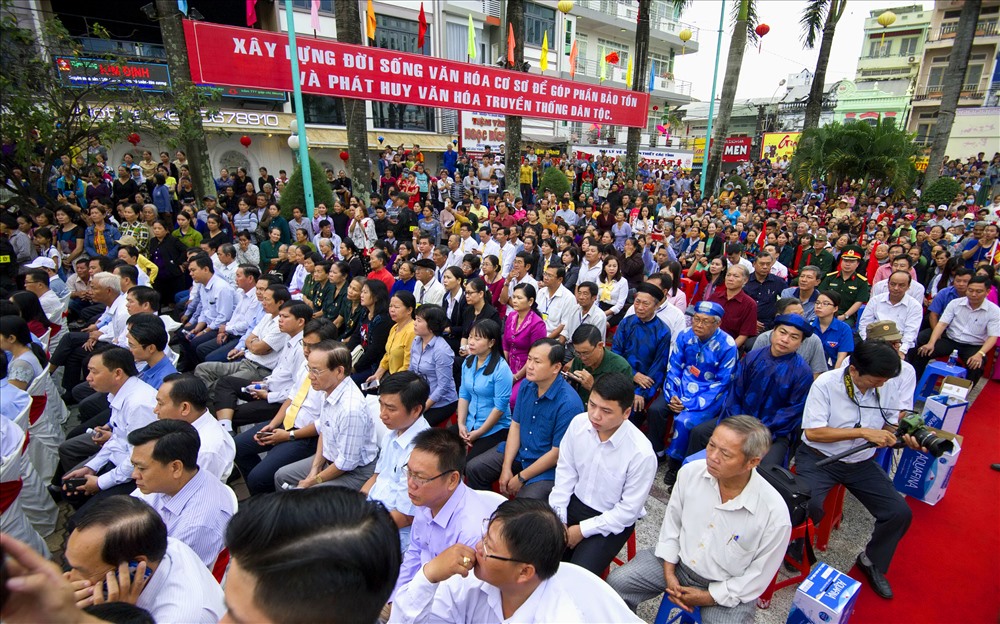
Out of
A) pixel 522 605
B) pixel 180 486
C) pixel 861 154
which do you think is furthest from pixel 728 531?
pixel 861 154

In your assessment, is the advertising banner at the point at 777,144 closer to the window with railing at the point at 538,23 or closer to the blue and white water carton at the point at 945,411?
the window with railing at the point at 538,23

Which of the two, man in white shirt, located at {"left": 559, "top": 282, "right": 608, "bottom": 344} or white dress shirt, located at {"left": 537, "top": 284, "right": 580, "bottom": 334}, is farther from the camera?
white dress shirt, located at {"left": 537, "top": 284, "right": 580, "bottom": 334}

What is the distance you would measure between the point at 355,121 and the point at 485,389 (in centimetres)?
812

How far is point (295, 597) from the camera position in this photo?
1017mm

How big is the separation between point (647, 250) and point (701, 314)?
4.43 metres

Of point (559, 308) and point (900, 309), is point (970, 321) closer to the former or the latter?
point (900, 309)

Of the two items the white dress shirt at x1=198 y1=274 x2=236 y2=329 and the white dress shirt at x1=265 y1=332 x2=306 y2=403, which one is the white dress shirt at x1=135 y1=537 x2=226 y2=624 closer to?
the white dress shirt at x1=265 y1=332 x2=306 y2=403

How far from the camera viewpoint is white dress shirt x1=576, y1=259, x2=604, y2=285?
6812 millimetres

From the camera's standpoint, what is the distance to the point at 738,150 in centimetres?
2764

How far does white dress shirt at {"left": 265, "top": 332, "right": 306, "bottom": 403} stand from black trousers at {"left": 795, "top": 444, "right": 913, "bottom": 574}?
3.95 m

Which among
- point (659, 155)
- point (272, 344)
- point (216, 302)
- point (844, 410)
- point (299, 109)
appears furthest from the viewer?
point (659, 155)

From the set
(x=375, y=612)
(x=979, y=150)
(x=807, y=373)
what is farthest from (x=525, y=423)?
(x=979, y=150)

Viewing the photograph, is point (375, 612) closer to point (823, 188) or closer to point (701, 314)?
point (701, 314)

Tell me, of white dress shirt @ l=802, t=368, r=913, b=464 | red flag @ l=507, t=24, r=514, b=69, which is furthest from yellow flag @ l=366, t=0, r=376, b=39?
white dress shirt @ l=802, t=368, r=913, b=464
